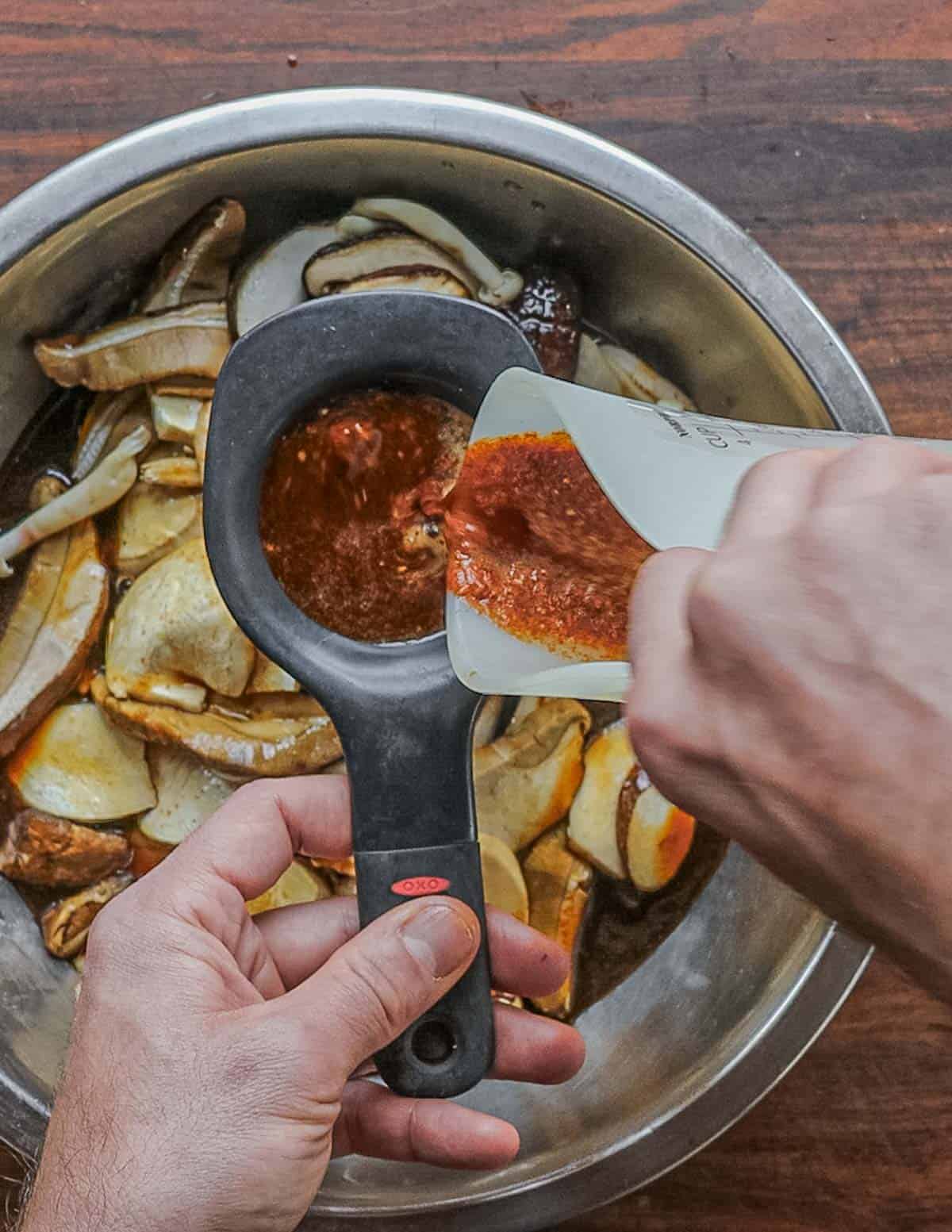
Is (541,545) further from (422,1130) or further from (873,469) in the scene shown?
(422,1130)

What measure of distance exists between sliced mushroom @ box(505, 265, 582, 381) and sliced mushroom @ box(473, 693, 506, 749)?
1.04 feet

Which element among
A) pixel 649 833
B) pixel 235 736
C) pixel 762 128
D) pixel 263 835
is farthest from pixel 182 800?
pixel 762 128

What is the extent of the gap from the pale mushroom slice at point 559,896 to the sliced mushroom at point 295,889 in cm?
20

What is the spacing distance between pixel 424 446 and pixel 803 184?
0.46 meters

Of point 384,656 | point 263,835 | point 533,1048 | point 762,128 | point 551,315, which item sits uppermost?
point 762,128

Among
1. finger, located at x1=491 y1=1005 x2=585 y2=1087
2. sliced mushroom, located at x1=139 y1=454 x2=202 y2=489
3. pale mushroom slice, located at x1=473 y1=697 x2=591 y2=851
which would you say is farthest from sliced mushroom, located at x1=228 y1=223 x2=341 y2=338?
finger, located at x1=491 y1=1005 x2=585 y2=1087

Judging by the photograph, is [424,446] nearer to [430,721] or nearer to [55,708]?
[430,721]

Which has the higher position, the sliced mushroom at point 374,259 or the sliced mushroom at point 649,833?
the sliced mushroom at point 374,259

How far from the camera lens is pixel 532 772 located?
39.6 inches

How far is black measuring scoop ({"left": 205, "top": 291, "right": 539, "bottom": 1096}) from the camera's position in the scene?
751 mm

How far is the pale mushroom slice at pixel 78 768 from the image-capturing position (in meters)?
1.01

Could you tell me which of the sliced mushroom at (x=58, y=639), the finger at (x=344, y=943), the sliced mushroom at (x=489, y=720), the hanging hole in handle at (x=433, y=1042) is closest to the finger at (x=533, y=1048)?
the finger at (x=344, y=943)

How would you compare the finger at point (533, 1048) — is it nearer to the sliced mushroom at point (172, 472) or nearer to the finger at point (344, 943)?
the finger at point (344, 943)

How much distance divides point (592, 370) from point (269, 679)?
43cm
